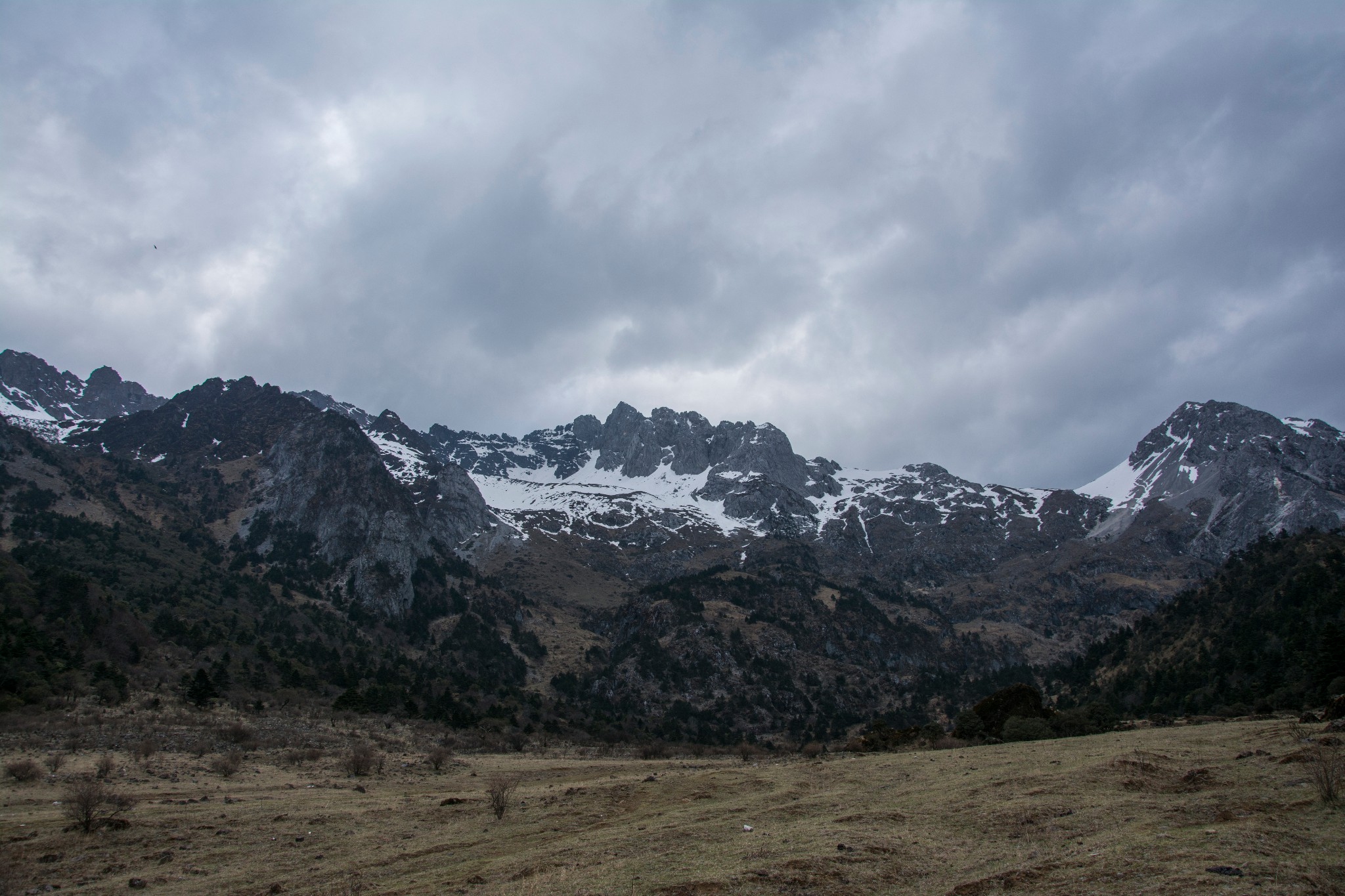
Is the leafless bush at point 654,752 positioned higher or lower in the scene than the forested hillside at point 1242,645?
lower

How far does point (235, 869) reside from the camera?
896 inches

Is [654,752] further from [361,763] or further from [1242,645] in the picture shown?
[1242,645]

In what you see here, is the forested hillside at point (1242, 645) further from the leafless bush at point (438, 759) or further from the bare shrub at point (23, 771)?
the bare shrub at point (23, 771)

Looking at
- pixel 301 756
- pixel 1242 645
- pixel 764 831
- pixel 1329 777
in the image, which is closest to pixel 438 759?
pixel 301 756

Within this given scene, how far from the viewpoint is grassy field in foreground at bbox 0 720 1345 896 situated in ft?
52.5

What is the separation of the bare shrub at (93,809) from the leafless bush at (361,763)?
16.9 meters

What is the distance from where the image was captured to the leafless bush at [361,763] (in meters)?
45.7

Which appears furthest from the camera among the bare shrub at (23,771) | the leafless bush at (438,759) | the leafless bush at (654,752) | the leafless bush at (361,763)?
the leafless bush at (654,752)

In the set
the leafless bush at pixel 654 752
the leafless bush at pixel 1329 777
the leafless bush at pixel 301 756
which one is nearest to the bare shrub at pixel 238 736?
the leafless bush at pixel 301 756

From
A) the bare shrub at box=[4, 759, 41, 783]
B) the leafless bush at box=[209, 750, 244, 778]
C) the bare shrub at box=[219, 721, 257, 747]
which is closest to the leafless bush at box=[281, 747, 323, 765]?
the bare shrub at box=[219, 721, 257, 747]

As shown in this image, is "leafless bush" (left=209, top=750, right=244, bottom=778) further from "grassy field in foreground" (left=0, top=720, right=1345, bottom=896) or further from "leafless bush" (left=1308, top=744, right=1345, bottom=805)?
"leafless bush" (left=1308, top=744, right=1345, bottom=805)

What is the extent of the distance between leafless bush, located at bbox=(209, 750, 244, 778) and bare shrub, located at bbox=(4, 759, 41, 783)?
8800 mm

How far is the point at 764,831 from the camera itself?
23.7 m

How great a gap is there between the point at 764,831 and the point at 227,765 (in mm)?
36770
